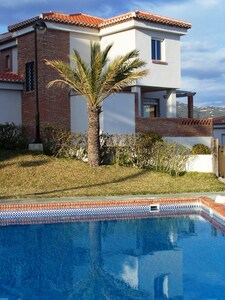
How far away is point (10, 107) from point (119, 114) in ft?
20.2

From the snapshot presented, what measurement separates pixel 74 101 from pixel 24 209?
1221 centimetres

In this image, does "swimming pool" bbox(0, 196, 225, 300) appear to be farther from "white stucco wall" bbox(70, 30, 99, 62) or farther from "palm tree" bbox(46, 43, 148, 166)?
"white stucco wall" bbox(70, 30, 99, 62)

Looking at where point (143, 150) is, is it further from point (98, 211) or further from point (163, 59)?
point (163, 59)

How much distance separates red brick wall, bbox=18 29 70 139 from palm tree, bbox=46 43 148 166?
4.49 metres

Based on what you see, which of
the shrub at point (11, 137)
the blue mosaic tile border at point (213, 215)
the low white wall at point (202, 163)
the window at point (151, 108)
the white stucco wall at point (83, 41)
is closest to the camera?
the blue mosaic tile border at point (213, 215)

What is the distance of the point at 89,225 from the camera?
1513 cm

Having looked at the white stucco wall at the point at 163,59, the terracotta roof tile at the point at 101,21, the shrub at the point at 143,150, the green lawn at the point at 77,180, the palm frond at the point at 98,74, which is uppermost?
the terracotta roof tile at the point at 101,21

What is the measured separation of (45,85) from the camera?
26672mm

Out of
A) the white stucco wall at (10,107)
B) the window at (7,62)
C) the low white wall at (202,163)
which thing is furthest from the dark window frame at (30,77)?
the low white wall at (202,163)

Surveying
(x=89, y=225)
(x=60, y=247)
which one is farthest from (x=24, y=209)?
(x=60, y=247)

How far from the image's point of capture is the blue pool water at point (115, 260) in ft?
28.5

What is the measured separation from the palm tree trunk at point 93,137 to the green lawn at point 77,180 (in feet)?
1.39

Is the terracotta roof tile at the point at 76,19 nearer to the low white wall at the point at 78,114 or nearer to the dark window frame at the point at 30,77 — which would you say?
the dark window frame at the point at 30,77

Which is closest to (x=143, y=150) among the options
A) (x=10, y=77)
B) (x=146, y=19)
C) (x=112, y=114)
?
(x=112, y=114)
